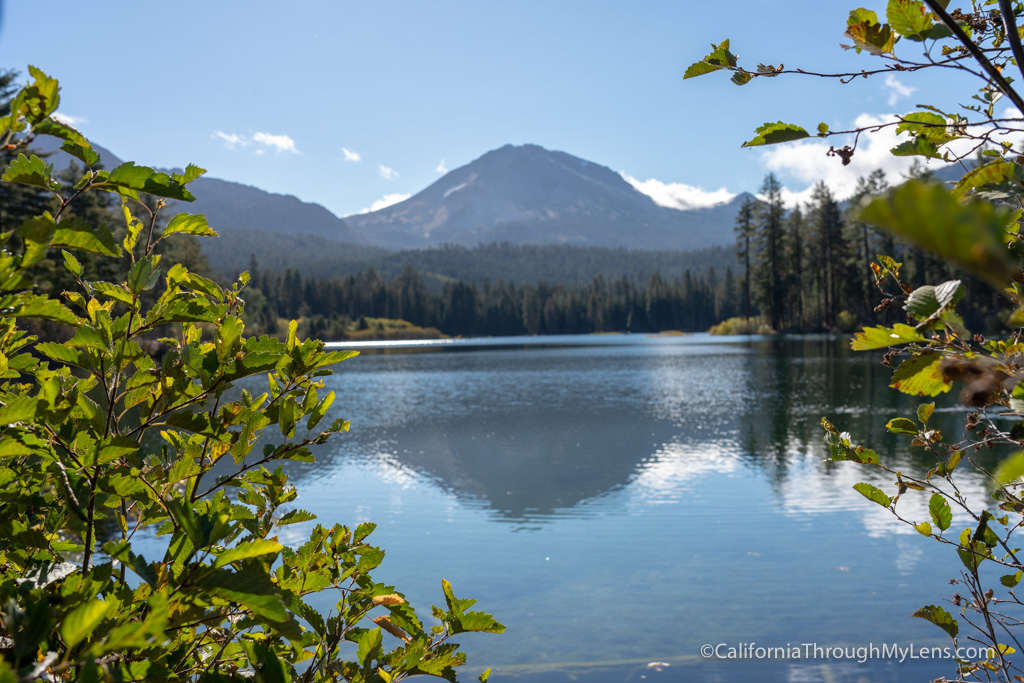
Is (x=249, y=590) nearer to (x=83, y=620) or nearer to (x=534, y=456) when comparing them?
(x=83, y=620)

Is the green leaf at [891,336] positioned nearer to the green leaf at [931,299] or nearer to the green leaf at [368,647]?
the green leaf at [931,299]

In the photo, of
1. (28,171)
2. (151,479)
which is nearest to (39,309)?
(28,171)

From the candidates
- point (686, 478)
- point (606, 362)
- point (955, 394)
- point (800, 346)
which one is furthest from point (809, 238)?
point (686, 478)

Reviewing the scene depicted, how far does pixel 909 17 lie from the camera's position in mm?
1139

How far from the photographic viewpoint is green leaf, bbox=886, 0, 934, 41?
1132 mm

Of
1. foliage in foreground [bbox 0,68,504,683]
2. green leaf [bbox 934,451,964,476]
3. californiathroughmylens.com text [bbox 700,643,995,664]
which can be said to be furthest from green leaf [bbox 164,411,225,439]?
californiathroughmylens.com text [bbox 700,643,995,664]

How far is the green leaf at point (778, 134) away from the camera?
3.91 feet

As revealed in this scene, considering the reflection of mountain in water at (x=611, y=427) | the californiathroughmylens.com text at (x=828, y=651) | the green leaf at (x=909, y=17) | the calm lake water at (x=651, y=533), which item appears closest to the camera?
the green leaf at (x=909, y=17)

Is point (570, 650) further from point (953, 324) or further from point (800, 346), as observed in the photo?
point (800, 346)

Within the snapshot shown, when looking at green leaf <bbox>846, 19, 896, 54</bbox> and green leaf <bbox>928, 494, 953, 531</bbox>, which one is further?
green leaf <bbox>928, 494, 953, 531</bbox>

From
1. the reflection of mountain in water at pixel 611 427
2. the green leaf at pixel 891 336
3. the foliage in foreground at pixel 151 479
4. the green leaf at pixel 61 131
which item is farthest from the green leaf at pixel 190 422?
the reflection of mountain in water at pixel 611 427

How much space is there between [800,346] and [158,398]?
44.9m

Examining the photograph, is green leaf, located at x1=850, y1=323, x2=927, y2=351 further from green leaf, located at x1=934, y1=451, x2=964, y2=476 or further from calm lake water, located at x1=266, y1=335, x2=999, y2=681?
calm lake water, located at x1=266, y1=335, x2=999, y2=681

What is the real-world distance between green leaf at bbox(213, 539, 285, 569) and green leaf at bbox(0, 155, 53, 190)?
723mm
